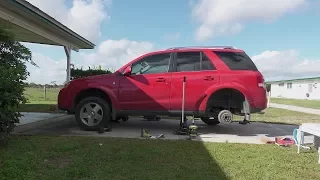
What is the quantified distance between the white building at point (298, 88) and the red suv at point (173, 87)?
4406cm

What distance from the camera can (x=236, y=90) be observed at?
730cm

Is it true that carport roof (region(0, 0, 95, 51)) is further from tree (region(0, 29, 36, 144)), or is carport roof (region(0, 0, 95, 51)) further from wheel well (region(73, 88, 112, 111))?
wheel well (region(73, 88, 112, 111))

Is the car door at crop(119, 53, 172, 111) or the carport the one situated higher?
the carport

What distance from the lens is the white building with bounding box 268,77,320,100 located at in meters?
48.1

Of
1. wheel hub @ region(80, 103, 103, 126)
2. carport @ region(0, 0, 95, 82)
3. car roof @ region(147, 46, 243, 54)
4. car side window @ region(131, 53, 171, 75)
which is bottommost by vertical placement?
wheel hub @ region(80, 103, 103, 126)

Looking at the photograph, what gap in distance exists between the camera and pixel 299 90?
54594 mm

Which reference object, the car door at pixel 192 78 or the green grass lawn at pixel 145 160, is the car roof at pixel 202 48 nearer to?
the car door at pixel 192 78

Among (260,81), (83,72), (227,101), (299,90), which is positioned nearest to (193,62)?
(227,101)

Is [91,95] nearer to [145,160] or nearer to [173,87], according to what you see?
[173,87]

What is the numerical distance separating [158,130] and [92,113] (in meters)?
1.73

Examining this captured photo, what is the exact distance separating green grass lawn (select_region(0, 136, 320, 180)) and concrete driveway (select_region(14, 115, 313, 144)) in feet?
2.61

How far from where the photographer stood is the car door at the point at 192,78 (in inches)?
292

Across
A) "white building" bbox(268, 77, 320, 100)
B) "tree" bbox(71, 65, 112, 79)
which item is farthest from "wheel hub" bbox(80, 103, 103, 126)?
"white building" bbox(268, 77, 320, 100)

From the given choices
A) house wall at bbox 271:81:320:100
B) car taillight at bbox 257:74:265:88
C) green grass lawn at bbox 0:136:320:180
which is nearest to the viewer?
green grass lawn at bbox 0:136:320:180
